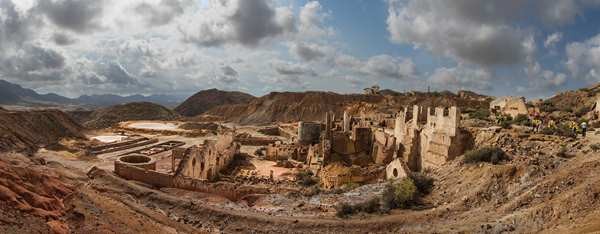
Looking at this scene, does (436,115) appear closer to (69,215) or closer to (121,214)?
(121,214)

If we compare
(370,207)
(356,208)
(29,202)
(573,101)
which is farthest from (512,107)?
(29,202)

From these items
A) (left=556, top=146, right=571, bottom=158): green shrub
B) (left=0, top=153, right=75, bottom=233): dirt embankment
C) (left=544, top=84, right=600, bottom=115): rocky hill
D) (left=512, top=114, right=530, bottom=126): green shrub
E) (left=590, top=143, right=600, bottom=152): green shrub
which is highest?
(left=544, top=84, right=600, bottom=115): rocky hill

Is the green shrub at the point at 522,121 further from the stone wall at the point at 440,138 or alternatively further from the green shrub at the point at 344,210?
the green shrub at the point at 344,210

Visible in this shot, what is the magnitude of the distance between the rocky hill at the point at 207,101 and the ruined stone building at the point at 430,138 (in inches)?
Answer: 3634

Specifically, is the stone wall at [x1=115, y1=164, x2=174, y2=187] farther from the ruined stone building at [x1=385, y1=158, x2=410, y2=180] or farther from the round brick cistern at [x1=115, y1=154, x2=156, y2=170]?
the ruined stone building at [x1=385, y1=158, x2=410, y2=180]

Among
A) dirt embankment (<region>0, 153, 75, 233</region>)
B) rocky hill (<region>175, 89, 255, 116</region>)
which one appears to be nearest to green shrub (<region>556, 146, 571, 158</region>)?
dirt embankment (<region>0, 153, 75, 233</region>)

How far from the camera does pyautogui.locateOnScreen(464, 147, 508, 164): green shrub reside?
16.8 meters

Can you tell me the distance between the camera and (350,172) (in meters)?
22.2

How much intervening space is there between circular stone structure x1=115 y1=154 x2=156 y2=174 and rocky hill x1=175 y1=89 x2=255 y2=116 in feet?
304

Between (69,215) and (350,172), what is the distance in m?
15.1

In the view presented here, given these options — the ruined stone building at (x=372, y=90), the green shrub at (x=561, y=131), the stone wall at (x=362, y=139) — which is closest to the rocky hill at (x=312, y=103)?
the ruined stone building at (x=372, y=90)

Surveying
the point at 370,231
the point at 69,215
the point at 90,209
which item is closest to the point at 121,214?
the point at 90,209

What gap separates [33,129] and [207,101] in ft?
254

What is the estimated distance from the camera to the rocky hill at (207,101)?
115 metres
